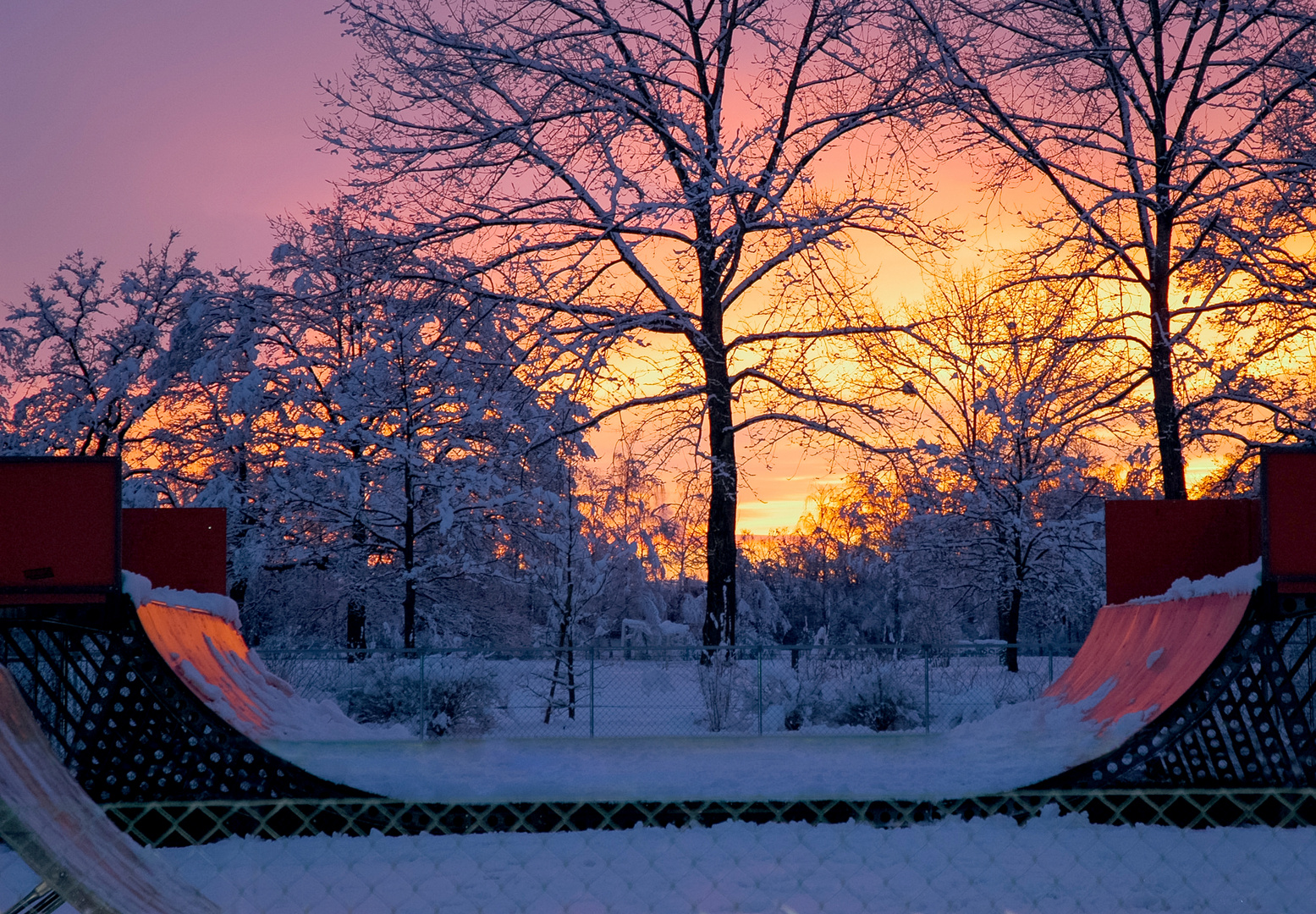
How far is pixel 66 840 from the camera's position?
3.90 meters

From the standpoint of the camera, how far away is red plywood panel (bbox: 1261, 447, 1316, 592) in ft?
22.8

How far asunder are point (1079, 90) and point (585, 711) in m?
12.1

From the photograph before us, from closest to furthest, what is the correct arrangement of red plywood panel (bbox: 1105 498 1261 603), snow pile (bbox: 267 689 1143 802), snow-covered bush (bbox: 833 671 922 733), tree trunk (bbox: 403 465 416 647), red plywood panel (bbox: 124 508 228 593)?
1. snow pile (bbox: 267 689 1143 802)
2. red plywood panel (bbox: 1105 498 1261 603)
3. red plywood panel (bbox: 124 508 228 593)
4. snow-covered bush (bbox: 833 671 922 733)
5. tree trunk (bbox: 403 465 416 647)

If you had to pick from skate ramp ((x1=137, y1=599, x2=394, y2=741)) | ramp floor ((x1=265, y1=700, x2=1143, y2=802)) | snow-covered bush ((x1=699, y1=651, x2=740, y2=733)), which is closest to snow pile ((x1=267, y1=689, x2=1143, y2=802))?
ramp floor ((x1=265, y1=700, x2=1143, y2=802))

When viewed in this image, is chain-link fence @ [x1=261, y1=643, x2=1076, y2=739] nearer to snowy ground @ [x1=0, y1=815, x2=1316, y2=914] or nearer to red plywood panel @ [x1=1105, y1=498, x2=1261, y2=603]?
red plywood panel @ [x1=1105, y1=498, x2=1261, y2=603]

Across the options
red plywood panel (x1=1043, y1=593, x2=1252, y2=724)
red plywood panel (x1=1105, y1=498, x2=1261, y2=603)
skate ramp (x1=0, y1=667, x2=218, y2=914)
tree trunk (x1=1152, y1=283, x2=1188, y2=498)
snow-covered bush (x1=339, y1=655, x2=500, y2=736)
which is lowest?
snow-covered bush (x1=339, y1=655, x2=500, y2=736)

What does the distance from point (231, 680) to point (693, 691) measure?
891 centimetres

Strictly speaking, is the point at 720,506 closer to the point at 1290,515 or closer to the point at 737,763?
the point at 737,763

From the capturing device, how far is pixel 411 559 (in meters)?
20.4

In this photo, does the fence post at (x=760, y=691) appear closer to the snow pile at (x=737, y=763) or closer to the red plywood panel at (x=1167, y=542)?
the snow pile at (x=737, y=763)

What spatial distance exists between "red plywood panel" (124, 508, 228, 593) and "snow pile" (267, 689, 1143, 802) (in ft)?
8.10

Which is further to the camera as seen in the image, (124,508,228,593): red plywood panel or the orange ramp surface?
(124,508,228,593): red plywood panel

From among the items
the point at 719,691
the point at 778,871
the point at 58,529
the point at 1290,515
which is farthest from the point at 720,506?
the point at 58,529

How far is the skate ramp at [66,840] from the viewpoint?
11.6ft
